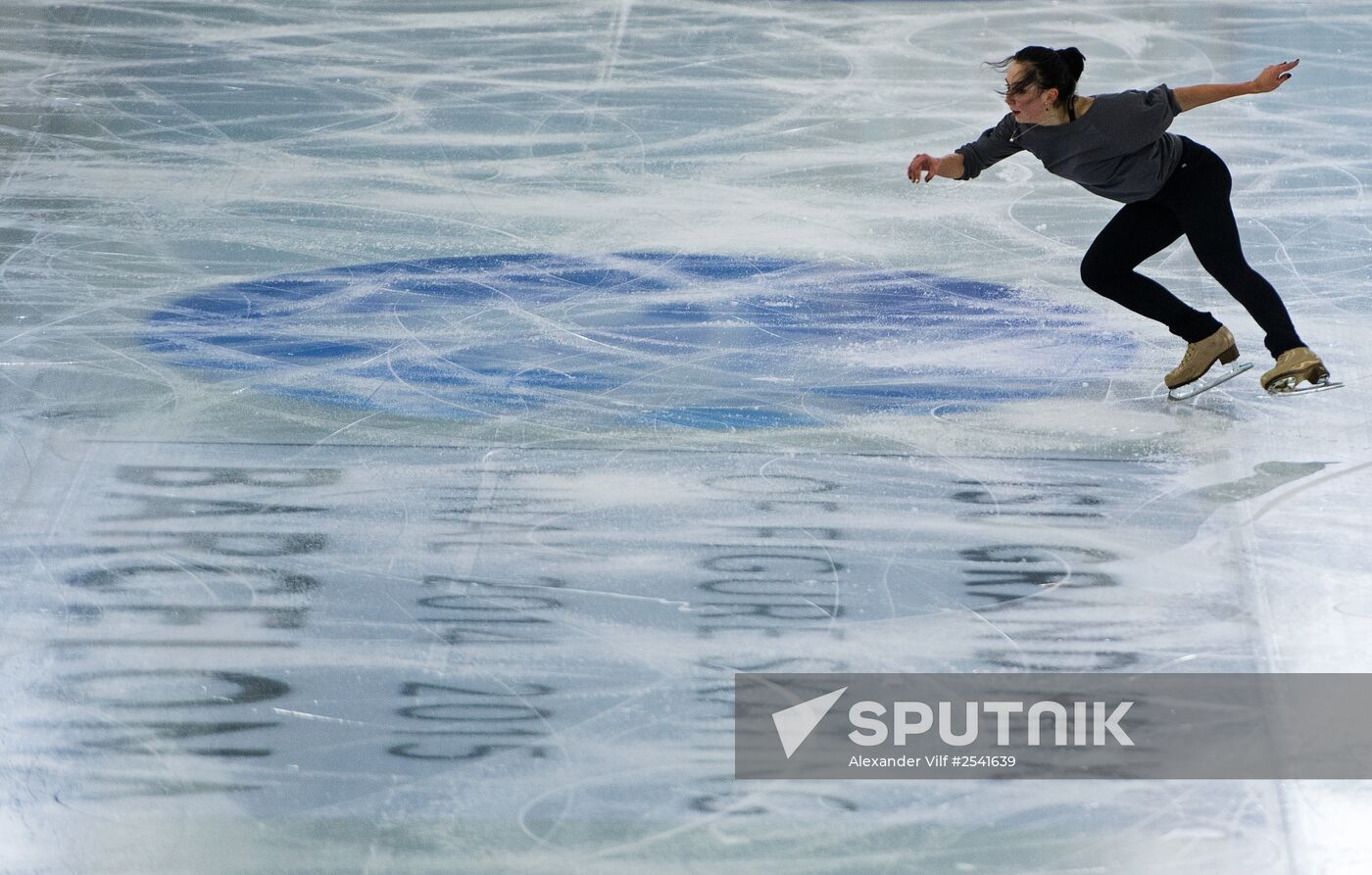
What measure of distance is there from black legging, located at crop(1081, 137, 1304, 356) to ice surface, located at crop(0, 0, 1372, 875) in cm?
23

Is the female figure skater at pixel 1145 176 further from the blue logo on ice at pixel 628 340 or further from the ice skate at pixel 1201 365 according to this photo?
the blue logo on ice at pixel 628 340

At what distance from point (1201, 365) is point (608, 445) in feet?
4.97

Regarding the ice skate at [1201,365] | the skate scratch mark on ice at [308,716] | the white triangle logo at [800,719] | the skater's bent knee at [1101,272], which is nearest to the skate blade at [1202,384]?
the ice skate at [1201,365]

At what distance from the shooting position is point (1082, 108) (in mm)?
3051

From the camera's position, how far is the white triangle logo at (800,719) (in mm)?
2553

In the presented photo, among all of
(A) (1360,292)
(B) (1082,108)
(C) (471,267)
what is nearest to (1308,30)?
(A) (1360,292)

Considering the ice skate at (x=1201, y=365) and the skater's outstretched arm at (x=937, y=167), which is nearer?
the skater's outstretched arm at (x=937, y=167)

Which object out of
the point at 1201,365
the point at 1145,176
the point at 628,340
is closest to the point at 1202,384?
the point at 1201,365

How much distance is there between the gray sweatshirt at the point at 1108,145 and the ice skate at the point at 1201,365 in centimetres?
43

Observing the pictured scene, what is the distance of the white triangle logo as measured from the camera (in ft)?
8.38

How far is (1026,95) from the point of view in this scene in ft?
9.81

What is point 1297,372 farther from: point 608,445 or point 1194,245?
point 608,445

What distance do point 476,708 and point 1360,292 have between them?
2745 millimetres

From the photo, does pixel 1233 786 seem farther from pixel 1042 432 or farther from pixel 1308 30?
pixel 1308 30
